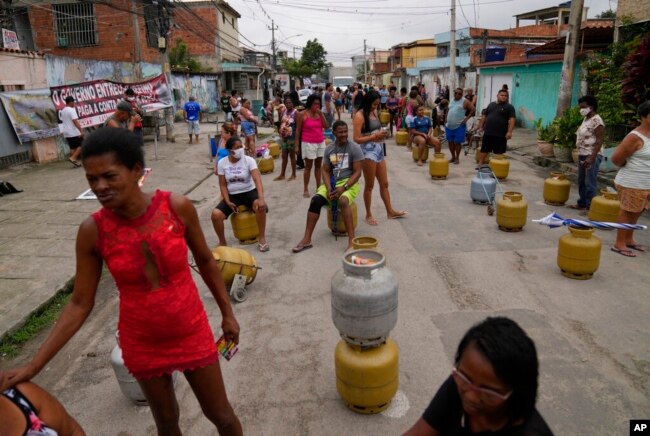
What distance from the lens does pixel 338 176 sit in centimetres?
666

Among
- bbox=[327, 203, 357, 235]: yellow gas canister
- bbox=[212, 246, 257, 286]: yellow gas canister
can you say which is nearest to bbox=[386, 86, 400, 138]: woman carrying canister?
bbox=[327, 203, 357, 235]: yellow gas canister

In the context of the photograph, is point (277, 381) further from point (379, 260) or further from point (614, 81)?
point (614, 81)

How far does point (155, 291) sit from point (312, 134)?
24.6 ft

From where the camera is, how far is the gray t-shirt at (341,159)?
6641 mm

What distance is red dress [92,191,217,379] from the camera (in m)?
2.20

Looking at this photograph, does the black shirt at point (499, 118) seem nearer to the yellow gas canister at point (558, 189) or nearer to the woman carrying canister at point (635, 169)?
the yellow gas canister at point (558, 189)

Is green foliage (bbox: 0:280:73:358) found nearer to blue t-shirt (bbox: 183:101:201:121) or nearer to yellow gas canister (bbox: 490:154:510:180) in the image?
yellow gas canister (bbox: 490:154:510:180)

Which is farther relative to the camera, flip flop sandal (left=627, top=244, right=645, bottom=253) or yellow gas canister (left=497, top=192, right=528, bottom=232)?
yellow gas canister (left=497, top=192, right=528, bottom=232)

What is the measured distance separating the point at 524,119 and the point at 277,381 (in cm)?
1907

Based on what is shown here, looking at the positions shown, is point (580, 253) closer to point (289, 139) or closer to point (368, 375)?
point (368, 375)

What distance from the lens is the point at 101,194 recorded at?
6.88ft

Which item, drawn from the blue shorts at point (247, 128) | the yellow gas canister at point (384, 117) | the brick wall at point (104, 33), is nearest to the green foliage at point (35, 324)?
the blue shorts at point (247, 128)

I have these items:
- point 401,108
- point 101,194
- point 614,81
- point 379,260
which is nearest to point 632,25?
point 614,81

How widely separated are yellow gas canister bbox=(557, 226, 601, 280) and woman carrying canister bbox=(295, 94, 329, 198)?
5018mm
